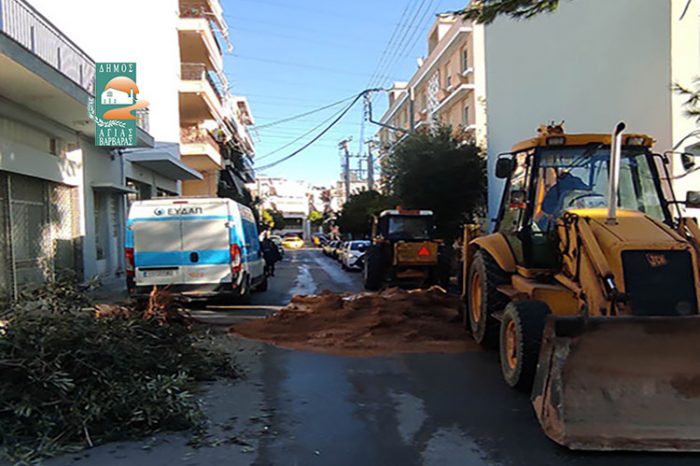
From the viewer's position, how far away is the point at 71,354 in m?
5.64

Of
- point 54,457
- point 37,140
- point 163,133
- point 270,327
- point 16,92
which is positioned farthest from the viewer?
point 163,133

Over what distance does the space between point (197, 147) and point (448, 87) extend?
651 inches

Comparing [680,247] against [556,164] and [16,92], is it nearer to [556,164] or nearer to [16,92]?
[556,164]

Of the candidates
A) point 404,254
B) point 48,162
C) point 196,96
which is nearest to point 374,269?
point 404,254

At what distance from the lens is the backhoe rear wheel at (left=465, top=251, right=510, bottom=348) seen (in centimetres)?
766

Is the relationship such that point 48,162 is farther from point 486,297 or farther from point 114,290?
point 486,297

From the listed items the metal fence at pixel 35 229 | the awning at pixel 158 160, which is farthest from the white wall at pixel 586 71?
the metal fence at pixel 35 229

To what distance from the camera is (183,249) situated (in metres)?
12.4

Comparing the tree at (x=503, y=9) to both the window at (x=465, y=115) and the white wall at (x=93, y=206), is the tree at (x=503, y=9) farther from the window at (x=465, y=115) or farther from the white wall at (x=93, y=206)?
the window at (x=465, y=115)

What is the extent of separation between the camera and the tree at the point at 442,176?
82.8 ft

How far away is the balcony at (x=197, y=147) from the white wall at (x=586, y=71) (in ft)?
48.1

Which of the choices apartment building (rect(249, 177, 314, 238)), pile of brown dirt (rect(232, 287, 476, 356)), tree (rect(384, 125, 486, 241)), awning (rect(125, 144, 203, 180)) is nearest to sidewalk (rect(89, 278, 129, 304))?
awning (rect(125, 144, 203, 180))

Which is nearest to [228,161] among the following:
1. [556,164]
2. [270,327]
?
[270,327]

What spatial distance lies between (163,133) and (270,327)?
19741 millimetres
